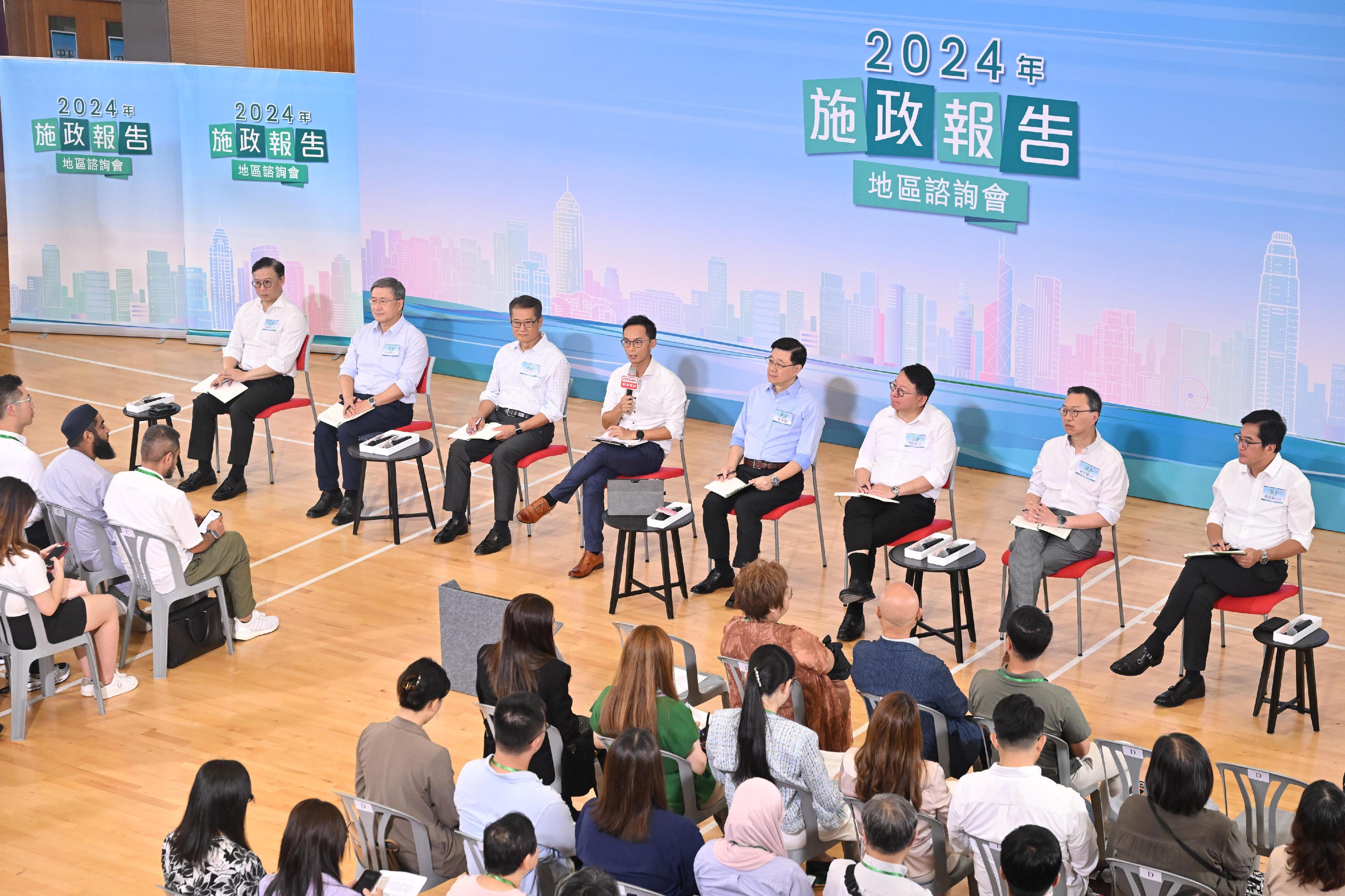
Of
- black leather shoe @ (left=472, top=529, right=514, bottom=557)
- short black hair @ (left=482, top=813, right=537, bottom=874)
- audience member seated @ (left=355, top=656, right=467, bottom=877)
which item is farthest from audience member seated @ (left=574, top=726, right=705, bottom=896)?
black leather shoe @ (left=472, top=529, right=514, bottom=557)

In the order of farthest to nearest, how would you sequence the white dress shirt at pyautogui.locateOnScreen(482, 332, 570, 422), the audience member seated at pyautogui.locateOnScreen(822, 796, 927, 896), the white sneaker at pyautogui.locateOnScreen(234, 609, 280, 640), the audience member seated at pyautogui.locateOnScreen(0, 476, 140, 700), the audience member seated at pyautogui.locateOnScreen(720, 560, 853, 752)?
the white dress shirt at pyautogui.locateOnScreen(482, 332, 570, 422) < the white sneaker at pyautogui.locateOnScreen(234, 609, 280, 640) < the audience member seated at pyautogui.locateOnScreen(0, 476, 140, 700) < the audience member seated at pyautogui.locateOnScreen(720, 560, 853, 752) < the audience member seated at pyautogui.locateOnScreen(822, 796, 927, 896)

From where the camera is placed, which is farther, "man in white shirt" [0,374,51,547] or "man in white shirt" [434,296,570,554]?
"man in white shirt" [434,296,570,554]

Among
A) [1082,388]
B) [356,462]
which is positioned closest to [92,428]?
[356,462]

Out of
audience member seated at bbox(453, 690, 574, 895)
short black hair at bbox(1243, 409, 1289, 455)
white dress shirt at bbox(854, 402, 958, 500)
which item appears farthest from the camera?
white dress shirt at bbox(854, 402, 958, 500)

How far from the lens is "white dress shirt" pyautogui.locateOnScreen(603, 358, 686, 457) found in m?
8.09

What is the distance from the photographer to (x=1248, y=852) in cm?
396

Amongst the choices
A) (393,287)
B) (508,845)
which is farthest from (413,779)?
(393,287)

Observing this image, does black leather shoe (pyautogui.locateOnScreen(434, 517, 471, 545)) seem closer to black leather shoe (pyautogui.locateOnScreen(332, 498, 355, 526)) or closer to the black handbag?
black leather shoe (pyautogui.locateOnScreen(332, 498, 355, 526))

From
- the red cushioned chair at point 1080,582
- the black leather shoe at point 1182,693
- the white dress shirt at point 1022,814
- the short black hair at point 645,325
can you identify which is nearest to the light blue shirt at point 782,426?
the short black hair at point 645,325

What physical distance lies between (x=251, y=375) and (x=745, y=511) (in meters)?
3.54

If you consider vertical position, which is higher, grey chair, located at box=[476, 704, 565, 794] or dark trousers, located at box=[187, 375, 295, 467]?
dark trousers, located at box=[187, 375, 295, 467]

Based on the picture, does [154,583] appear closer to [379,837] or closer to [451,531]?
[451,531]

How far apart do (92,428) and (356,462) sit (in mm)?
1750

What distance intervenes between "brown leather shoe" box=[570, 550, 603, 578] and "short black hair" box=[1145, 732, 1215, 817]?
4113mm
